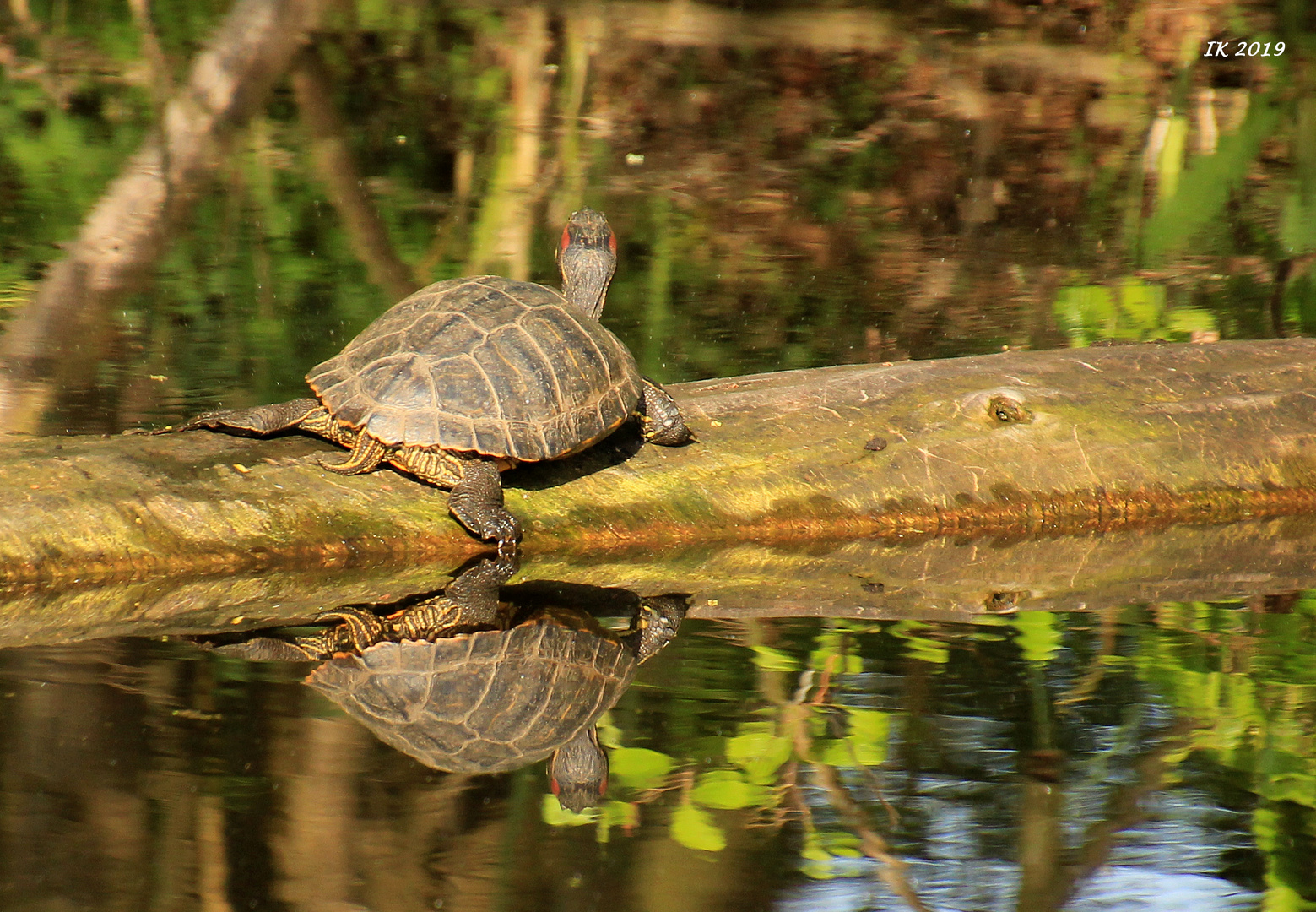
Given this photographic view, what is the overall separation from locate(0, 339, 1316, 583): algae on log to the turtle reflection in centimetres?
50

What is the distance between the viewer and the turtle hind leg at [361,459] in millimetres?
4508

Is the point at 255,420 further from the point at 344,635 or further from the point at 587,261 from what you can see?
the point at 587,261

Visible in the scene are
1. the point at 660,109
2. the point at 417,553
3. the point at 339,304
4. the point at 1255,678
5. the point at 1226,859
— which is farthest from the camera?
the point at 660,109

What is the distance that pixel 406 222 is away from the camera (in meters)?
9.24

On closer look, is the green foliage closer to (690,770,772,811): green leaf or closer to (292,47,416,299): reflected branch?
(292,47,416,299): reflected branch

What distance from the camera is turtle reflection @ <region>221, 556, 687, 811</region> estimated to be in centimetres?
308

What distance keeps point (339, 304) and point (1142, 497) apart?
448cm

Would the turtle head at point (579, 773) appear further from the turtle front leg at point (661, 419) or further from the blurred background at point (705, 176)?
the blurred background at point (705, 176)

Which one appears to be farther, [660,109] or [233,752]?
[660,109]

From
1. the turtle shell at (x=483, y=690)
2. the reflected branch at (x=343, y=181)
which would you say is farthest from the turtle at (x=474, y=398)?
the reflected branch at (x=343, y=181)

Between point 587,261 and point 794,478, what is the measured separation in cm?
150

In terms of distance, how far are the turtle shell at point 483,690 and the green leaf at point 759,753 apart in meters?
0.37

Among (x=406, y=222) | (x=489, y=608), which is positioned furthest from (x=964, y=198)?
(x=489, y=608)

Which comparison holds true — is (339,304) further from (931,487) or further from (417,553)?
(931,487)
